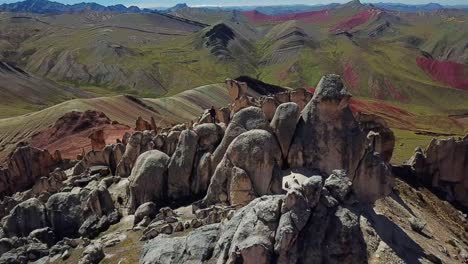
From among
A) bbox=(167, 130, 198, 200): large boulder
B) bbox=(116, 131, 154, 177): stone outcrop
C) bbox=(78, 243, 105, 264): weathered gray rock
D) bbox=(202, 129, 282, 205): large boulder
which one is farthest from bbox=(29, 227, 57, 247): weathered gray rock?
bbox=(202, 129, 282, 205): large boulder

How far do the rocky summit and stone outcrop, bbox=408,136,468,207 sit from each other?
34.6ft

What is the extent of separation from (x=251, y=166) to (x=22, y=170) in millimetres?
39735

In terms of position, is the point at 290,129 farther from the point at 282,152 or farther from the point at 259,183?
the point at 259,183

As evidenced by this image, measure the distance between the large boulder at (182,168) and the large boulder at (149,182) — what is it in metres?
0.86

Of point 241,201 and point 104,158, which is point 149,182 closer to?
point 241,201

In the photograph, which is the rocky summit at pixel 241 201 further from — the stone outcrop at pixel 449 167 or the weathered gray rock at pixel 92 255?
the stone outcrop at pixel 449 167

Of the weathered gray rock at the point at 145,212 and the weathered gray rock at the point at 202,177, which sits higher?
the weathered gray rock at the point at 202,177

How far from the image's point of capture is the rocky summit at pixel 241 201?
1628 inches

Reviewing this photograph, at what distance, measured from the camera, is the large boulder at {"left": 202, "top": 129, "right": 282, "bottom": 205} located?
55.1 m

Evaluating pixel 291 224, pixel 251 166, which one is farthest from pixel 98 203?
pixel 291 224

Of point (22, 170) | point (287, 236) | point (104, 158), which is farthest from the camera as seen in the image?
point (22, 170)

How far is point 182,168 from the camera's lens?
61.4 meters

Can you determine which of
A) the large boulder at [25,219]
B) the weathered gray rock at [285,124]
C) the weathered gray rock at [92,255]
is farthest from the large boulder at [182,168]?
the large boulder at [25,219]

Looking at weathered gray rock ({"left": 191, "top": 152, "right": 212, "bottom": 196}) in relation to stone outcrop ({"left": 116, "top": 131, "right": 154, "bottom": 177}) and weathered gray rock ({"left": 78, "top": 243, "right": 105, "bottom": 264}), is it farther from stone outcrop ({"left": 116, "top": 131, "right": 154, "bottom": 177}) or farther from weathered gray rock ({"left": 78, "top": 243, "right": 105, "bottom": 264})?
weathered gray rock ({"left": 78, "top": 243, "right": 105, "bottom": 264})
